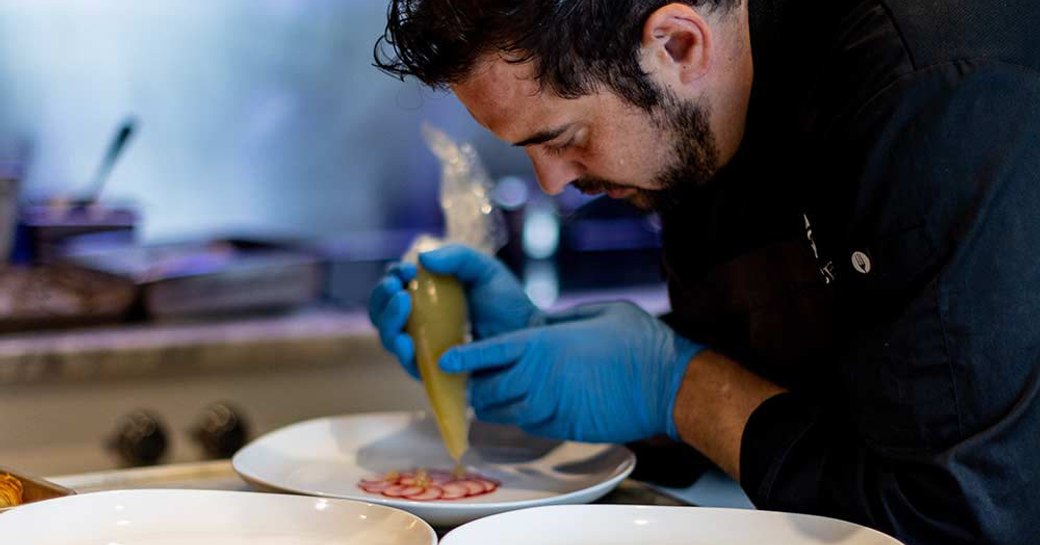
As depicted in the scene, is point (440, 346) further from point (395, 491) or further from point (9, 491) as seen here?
point (9, 491)

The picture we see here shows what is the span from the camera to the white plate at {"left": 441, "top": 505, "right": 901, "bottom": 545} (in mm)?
934

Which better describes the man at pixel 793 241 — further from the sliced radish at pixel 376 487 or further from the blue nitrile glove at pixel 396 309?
the sliced radish at pixel 376 487

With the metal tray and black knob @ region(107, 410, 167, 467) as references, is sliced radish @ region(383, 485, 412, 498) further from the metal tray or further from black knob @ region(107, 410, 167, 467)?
black knob @ region(107, 410, 167, 467)

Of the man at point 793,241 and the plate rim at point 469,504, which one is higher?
the man at point 793,241

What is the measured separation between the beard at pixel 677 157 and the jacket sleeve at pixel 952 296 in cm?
24

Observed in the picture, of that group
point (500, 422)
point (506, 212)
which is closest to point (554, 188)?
point (500, 422)

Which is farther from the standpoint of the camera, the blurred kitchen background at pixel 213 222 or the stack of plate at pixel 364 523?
the blurred kitchen background at pixel 213 222

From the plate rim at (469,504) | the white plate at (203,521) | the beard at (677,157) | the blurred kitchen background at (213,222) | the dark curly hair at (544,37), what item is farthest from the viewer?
the blurred kitchen background at (213,222)

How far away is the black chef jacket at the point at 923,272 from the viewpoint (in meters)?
0.98

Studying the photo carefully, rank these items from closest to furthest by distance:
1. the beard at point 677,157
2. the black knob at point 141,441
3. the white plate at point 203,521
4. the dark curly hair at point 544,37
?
1. the white plate at point 203,521
2. the dark curly hair at point 544,37
3. the beard at point 677,157
4. the black knob at point 141,441

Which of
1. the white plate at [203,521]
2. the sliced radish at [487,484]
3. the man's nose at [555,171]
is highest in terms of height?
the man's nose at [555,171]

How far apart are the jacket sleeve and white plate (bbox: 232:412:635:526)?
283 mm

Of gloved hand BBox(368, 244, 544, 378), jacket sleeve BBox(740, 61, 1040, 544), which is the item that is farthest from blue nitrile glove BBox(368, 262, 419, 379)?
jacket sleeve BBox(740, 61, 1040, 544)

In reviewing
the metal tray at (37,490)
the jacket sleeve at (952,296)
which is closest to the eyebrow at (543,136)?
the jacket sleeve at (952,296)
